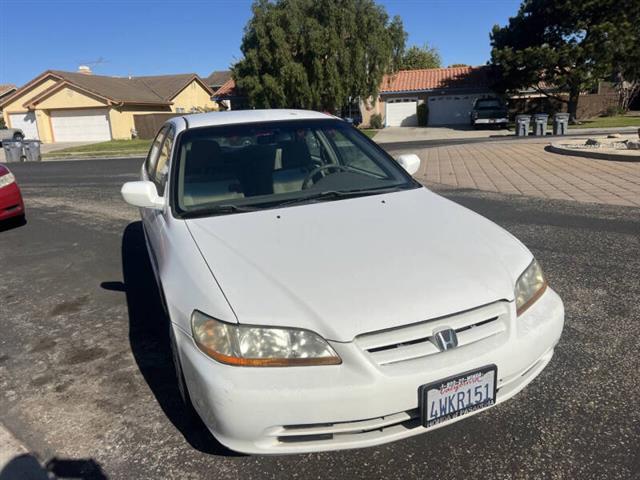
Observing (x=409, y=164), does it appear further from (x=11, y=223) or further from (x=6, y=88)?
(x=6, y=88)

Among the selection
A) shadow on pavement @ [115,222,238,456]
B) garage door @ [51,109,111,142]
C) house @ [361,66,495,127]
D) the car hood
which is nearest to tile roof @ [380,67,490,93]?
house @ [361,66,495,127]

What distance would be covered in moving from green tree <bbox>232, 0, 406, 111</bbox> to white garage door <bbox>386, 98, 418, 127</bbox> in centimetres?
657

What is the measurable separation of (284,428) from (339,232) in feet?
3.55

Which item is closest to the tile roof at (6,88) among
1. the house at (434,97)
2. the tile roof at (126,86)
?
the tile roof at (126,86)

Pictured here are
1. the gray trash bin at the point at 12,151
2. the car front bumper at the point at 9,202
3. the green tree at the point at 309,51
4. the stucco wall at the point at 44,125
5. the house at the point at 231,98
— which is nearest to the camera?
the car front bumper at the point at 9,202

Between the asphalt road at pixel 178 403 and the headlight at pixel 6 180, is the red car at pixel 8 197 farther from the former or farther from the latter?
the asphalt road at pixel 178 403

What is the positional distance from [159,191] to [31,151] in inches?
934

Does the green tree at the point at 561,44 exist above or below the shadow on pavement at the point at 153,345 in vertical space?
above

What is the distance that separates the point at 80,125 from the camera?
37.8 metres

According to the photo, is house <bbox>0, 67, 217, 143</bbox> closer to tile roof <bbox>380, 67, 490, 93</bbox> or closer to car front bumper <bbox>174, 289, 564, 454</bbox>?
tile roof <bbox>380, 67, 490, 93</bbox>

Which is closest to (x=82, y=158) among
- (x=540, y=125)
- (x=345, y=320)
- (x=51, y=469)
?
(x=540, y=125)

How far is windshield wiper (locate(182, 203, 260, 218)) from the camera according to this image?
3.07 m

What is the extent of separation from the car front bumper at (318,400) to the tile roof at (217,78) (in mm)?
64816

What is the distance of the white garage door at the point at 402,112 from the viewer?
36188 mm
